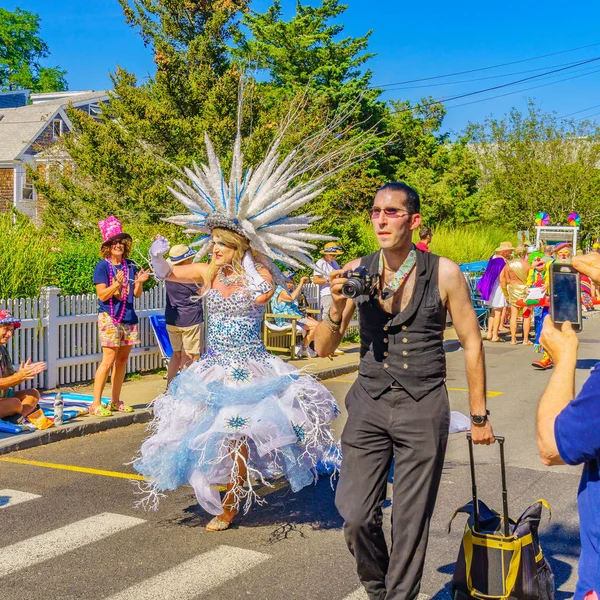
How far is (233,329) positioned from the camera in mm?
→ 5707

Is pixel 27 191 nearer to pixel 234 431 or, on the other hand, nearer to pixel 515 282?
pixel 515 282

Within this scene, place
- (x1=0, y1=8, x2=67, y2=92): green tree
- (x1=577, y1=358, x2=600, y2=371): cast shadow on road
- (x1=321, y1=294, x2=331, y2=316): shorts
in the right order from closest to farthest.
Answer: (x1=577, y1=358, x2=600, y2=371): cast shadow on road → (x1=321, y1=294, x2=331, y2=316): shorts → (x1=0, y1=8, x2=67, y2=92): green tree

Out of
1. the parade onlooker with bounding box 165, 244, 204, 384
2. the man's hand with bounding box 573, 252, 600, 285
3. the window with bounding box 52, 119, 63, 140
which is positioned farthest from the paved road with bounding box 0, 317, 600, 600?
the window with bounding box 52, 119, 63, 140

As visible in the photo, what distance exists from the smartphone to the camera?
1.16 meters

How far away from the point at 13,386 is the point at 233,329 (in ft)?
11.0

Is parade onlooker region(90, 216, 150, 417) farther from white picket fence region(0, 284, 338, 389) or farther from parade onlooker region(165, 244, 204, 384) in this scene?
white picket fence region(0, 284, 338, 389)

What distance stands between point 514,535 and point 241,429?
6.41ft

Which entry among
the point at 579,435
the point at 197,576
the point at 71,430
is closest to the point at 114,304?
the point at 71,430

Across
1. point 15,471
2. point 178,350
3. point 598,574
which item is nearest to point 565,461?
point 598,574

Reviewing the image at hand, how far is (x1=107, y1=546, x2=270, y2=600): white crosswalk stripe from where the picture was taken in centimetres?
450

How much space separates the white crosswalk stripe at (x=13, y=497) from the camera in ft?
20.3

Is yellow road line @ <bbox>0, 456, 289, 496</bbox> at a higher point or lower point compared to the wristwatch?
lower

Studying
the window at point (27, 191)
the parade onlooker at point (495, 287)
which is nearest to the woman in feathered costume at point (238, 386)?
the parade onlooker at point (495, 287)

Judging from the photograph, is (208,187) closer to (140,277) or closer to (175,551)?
(175,551)
